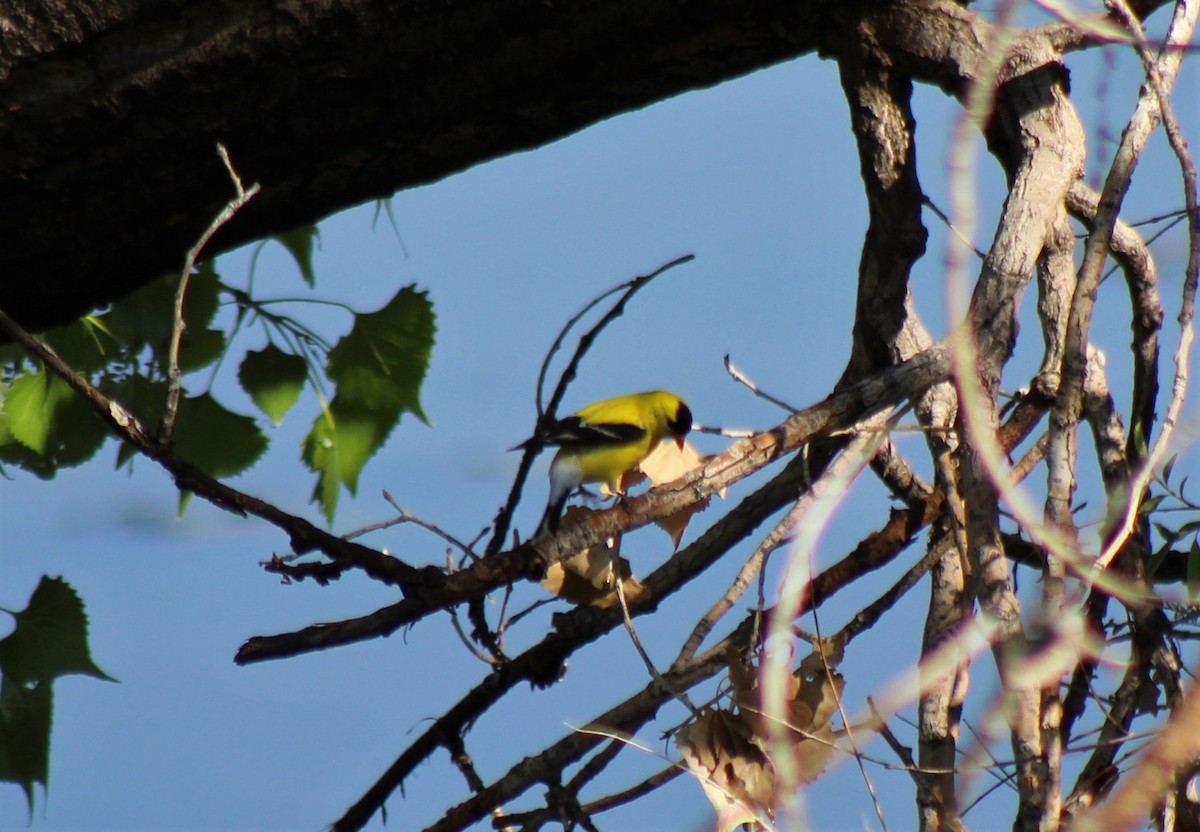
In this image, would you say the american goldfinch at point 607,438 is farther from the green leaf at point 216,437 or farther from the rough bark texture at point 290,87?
the rough bark texture at point 290,87

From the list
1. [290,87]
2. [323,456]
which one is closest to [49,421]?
[323,456]

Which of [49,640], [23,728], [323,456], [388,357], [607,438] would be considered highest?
[607,438]

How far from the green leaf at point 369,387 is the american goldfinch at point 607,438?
29.4 inches

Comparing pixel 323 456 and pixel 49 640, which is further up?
pixel 323 456

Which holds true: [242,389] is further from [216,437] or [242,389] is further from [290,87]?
[290,87]

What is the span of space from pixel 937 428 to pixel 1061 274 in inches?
13.8

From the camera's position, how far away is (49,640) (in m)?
2.40

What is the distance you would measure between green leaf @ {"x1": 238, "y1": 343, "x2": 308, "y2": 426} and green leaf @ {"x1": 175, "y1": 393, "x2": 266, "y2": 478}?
2.6 inches

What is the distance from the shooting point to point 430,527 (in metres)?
2.01

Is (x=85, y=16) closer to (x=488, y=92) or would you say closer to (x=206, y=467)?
(x=488, y=92)

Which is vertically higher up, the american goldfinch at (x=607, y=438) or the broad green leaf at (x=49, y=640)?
the american goldfinch at (x=607, y=438)

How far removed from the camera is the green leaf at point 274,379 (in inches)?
106

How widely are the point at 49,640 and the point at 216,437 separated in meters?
0.54

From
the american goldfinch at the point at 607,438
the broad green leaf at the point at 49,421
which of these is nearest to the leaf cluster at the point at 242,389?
the broad green leaf at the point at 49,421
